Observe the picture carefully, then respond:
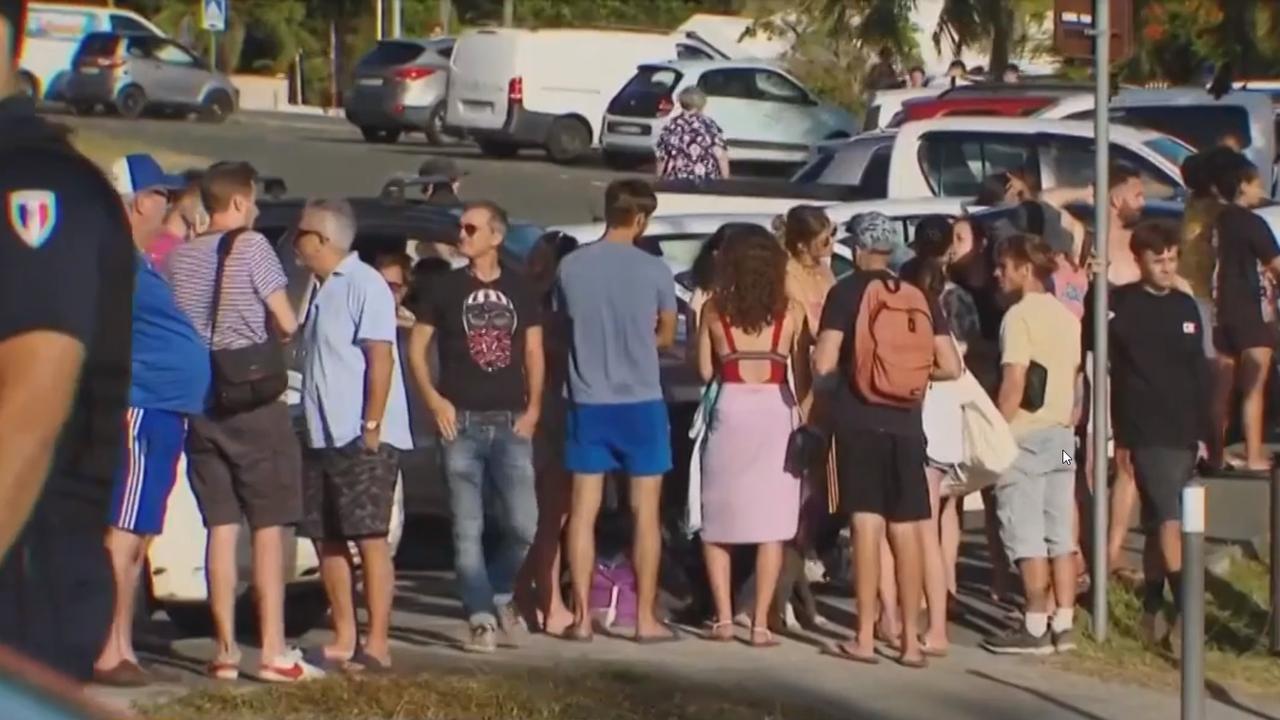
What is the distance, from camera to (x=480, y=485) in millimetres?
9406

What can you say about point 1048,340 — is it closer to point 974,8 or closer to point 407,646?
point 407,646

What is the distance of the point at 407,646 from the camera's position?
955 centimetres

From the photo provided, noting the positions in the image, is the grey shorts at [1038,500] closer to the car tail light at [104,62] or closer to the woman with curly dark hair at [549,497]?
the woman with curly dark hair at [549,497]

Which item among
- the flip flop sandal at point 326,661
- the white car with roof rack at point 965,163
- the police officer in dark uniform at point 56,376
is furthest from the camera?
the white car with roof rack at point 965,163

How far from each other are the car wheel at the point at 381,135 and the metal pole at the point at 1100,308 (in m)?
29.5

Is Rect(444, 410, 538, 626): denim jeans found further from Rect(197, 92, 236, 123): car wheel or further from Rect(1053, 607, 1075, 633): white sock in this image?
Rect(197, 92, 236, 123): car wheel

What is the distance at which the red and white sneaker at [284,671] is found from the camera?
28.3ft

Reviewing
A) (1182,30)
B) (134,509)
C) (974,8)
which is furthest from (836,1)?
(134,509)

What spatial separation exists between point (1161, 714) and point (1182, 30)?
27.2m

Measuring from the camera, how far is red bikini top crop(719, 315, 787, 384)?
9.40m

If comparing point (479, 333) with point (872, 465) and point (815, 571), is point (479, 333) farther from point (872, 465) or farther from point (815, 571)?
point (815, 571)

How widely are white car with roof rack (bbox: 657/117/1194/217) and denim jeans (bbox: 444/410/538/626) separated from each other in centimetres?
590

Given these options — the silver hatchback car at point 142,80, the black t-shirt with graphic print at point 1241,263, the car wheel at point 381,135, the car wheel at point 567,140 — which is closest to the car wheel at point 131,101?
the silver hatchback car at point 142,80

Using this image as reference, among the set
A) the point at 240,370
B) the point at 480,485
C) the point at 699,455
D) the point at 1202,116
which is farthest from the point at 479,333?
the point at 1202,116
